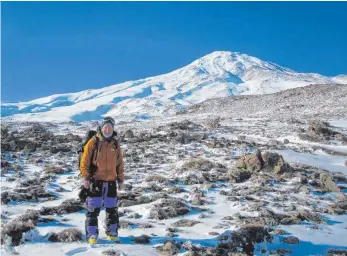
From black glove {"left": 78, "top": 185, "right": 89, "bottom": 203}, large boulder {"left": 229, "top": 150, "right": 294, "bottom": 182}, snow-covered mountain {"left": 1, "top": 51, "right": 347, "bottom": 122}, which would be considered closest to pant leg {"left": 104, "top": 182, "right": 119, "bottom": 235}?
black glove {"left": 78, "top": 185, "right": 89, "bottom": 203}

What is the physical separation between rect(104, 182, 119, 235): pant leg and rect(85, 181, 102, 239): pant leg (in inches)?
6.2

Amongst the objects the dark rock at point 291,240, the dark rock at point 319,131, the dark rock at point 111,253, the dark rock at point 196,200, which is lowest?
the dark rock at point 291,240

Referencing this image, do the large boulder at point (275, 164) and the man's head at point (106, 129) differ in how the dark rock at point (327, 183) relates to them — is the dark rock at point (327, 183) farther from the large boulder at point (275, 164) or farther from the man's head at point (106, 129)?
the man's head at point (106, 129)

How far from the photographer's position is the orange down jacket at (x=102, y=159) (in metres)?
8.02

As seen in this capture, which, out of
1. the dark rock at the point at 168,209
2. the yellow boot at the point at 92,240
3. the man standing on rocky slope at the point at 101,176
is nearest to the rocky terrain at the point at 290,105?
the dark rock at the point at 168,209

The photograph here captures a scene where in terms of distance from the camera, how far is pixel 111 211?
26.8 ft

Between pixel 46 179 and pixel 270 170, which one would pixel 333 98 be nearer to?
pixel 270 170

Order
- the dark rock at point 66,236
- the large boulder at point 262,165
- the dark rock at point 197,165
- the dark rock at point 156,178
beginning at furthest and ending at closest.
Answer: the dark rock at point 197,165
the large boulder at point 262,165
the dark rock at point 156,178
the dark rock at point 66,236

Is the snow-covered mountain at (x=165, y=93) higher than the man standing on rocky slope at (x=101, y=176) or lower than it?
higher

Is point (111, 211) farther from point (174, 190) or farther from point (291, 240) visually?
point (174, 190)

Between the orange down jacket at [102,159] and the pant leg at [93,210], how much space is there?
28 cm

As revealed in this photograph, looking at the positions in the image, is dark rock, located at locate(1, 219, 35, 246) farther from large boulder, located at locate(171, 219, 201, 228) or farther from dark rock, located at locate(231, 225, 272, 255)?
dark rock, located at locate(231, 225, 272, 255)

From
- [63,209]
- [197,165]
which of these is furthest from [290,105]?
[63,209]

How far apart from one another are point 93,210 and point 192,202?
13.4 feet
